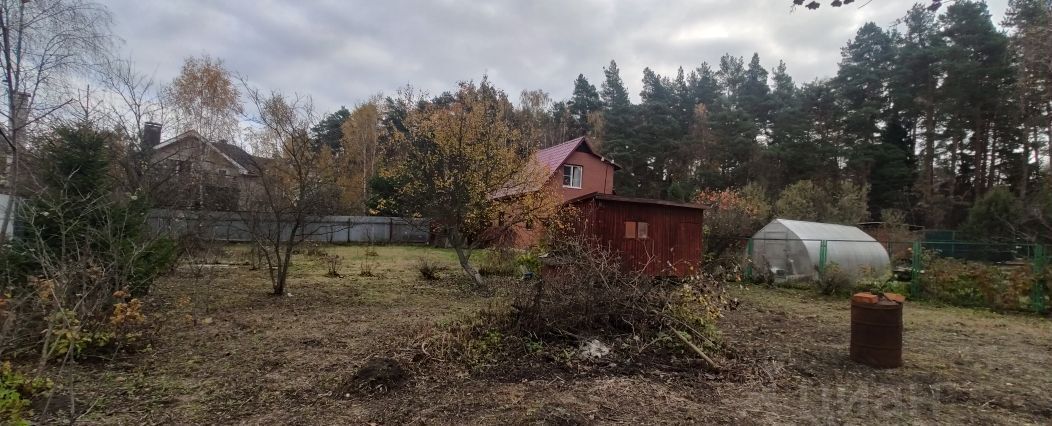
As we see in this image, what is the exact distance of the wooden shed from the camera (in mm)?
11844

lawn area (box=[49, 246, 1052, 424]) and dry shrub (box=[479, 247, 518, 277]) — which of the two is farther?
dry shrub (box=[479, 247, 518, 277])

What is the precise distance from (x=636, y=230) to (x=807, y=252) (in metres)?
5.19

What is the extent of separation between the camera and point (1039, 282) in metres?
10.4

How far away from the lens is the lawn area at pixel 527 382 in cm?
405

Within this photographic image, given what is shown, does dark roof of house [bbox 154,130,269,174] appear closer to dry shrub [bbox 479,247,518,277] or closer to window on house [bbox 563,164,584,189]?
dry shrub [bbox 479,247,518,277]

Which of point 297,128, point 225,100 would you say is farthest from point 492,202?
point 225,100

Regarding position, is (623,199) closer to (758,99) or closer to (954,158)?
(954,158)

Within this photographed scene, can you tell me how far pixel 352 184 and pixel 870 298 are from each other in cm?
3213

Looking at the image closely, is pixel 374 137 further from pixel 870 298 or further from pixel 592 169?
pixel 870 298

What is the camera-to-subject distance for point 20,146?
25.0ft

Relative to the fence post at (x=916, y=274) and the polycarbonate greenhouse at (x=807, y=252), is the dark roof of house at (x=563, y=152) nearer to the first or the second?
the polycarbonate greenhouse at (x=807, y=252)

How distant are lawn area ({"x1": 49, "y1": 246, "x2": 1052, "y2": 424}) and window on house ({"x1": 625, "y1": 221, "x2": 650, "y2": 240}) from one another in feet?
13.1

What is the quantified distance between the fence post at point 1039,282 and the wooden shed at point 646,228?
257 inches

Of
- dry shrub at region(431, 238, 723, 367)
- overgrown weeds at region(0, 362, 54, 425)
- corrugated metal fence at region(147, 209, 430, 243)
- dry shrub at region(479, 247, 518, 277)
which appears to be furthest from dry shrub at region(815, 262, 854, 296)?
overgrown weeds at region(0, 362, 54, 425)
